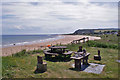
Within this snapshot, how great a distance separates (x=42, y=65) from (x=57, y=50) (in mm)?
4084

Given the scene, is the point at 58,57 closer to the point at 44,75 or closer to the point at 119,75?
the point at 44,75

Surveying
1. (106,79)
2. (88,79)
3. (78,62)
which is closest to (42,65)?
(78,62)

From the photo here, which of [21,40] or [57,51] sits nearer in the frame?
[57,51]

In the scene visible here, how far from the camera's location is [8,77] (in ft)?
17.5

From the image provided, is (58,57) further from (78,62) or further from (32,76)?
(32,76)

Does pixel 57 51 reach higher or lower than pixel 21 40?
higher

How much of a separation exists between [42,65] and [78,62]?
1825mm

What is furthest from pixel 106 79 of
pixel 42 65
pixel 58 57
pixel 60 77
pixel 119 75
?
pixel 58 57

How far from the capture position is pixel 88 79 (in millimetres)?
5035

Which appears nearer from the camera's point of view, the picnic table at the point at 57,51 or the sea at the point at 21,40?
the picnic table at the point at 57,51

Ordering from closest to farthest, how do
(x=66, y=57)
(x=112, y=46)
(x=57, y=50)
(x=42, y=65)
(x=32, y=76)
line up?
1. (x=32, y=76)
2. (x=42, y=65)
3. (x=66, y=57)
4. (x=57, y=50)
5. (x=112, y=46)

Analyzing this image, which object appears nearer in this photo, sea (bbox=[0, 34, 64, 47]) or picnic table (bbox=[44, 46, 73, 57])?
picnic table (bbox=[44, 46, 73, 57])

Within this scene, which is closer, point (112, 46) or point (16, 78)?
point (16, 78)

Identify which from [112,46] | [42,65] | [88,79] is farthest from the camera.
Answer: [112,46]
